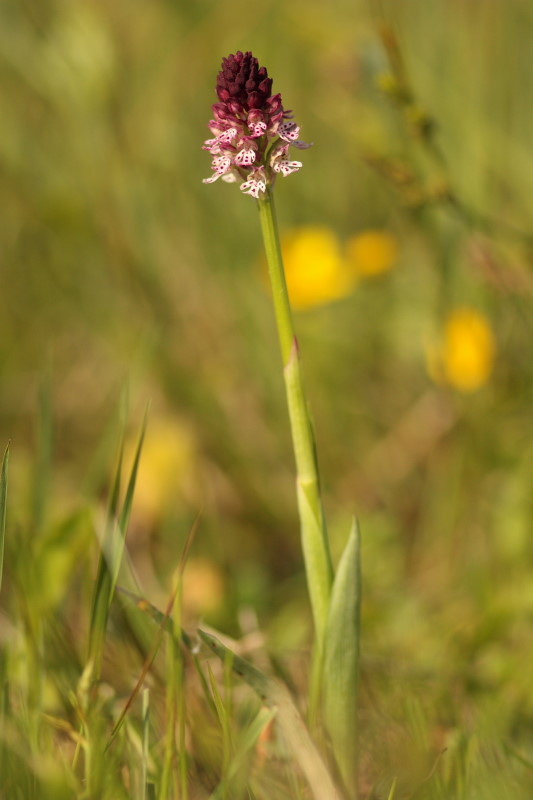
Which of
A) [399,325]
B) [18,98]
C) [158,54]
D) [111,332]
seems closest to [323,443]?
[399,325]

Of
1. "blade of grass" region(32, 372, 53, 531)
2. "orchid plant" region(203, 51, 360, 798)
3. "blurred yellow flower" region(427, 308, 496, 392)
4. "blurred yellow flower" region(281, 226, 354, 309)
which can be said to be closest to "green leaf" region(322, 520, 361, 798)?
"orchid plant" region(203, 51, 360, 798)

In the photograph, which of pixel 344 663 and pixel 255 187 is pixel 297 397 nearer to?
pixel 255 187

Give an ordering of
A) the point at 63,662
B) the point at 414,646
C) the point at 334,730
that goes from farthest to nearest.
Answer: the point at 414,646 < the point at 63,662 < the point at 334,730

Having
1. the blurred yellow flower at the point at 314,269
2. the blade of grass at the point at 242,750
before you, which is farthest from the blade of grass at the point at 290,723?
the blurred yellow flower at the point at 314,269

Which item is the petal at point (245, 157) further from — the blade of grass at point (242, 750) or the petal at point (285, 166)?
the blade of grass at point (242, 750)

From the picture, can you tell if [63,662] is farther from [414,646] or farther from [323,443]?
[323,443]

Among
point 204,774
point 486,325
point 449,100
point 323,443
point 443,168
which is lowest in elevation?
point 204,774
